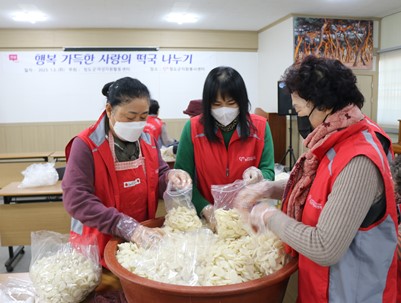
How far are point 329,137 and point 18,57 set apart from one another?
680cm

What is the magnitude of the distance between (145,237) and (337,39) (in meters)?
5.80

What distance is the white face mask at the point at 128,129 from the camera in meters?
1.28

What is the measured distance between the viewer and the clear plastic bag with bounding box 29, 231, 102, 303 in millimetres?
990

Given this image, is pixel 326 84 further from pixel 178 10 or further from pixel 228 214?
pixel 178 10

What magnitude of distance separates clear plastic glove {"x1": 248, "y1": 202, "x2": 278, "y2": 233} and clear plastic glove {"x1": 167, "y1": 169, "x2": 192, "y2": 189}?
0.43m

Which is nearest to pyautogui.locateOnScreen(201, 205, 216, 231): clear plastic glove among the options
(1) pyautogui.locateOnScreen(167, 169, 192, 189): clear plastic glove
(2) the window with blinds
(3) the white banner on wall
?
(1) pyautogui.locateOnScreen(167, 169, 192, 189): clear plastic glove

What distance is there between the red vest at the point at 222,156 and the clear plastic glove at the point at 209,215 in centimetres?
12

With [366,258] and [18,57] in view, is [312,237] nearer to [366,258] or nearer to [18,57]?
[366,258]

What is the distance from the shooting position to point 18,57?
6289mm

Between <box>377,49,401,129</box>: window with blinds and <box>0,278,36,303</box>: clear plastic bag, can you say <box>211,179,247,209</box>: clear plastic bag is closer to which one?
<box>0,278,36,303</box>: clear plastic bag

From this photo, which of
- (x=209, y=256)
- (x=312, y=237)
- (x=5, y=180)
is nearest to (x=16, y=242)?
(x=5, y=180)

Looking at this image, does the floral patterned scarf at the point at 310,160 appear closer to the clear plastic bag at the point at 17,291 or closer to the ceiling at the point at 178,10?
the clear plastic bag at the point at 17,291

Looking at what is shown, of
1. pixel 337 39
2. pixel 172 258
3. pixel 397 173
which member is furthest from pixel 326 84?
pixel 337 39

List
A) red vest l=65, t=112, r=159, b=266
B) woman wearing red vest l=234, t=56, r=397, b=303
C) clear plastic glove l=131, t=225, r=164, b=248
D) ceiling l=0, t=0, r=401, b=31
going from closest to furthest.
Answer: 1. woman wearing red vest l=234, t=56, r=397, b=303
2. clear plastic glove l=131, t=225, r=164, b=248
3. red vest l=65, t=112, r=159, b=266
4. ceiling l=0, t=0, r=401, b=31
